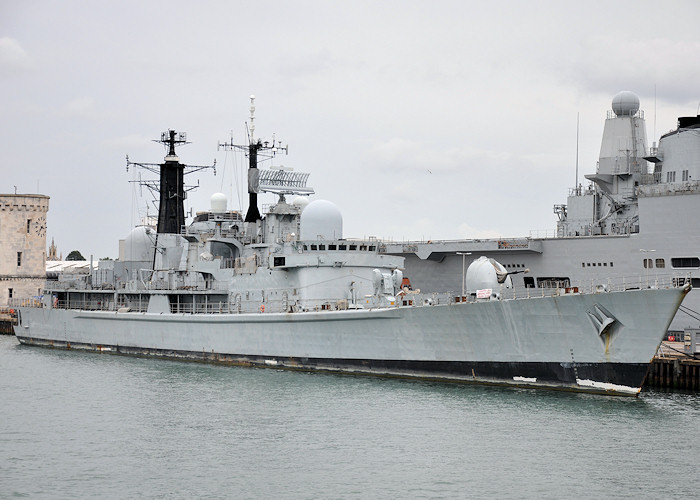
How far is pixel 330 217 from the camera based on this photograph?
26.5 metres

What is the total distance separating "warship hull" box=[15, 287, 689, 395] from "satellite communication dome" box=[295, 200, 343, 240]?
2.94 meters

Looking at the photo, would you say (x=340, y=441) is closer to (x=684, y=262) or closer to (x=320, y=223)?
(x=320, y=223)

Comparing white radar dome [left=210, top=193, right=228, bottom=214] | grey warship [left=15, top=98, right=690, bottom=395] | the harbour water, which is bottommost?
the harbour water

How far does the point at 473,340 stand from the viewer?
70.4 feet

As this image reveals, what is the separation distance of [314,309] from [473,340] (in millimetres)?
5690

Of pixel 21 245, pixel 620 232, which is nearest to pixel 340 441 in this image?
pixel 620 232

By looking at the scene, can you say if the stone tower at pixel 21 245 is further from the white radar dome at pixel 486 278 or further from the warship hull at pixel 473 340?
the white radar dome at pixel 486 278

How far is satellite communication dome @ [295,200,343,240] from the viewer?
2641 cm

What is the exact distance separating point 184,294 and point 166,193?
549 cm

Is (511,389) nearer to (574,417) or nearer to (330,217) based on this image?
(574,417)

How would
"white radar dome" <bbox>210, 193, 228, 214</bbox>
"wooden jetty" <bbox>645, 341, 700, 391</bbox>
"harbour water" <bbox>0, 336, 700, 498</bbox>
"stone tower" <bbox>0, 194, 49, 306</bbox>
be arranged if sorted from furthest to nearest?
1. "stone tower" <bbox>0, 194, 49, 306</bbox>
2. "white radar dome" <bbox>210, 193, 228, 214</bbox>
3. "wooden jetty" <bbox>645, 341, 700, 391</bbox>
4. "harbour water" <bbox>0, 336, 700, 498</bbox>

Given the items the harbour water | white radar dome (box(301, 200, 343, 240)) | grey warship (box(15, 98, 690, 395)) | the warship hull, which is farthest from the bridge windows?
white radar dome (box(301, 200, 343, 240))

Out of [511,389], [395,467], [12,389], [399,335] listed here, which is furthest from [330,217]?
[395,467]

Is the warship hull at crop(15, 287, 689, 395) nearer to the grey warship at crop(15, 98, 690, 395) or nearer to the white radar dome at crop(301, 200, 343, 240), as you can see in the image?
the grey warship at crop(15, 98, 690, 395)
